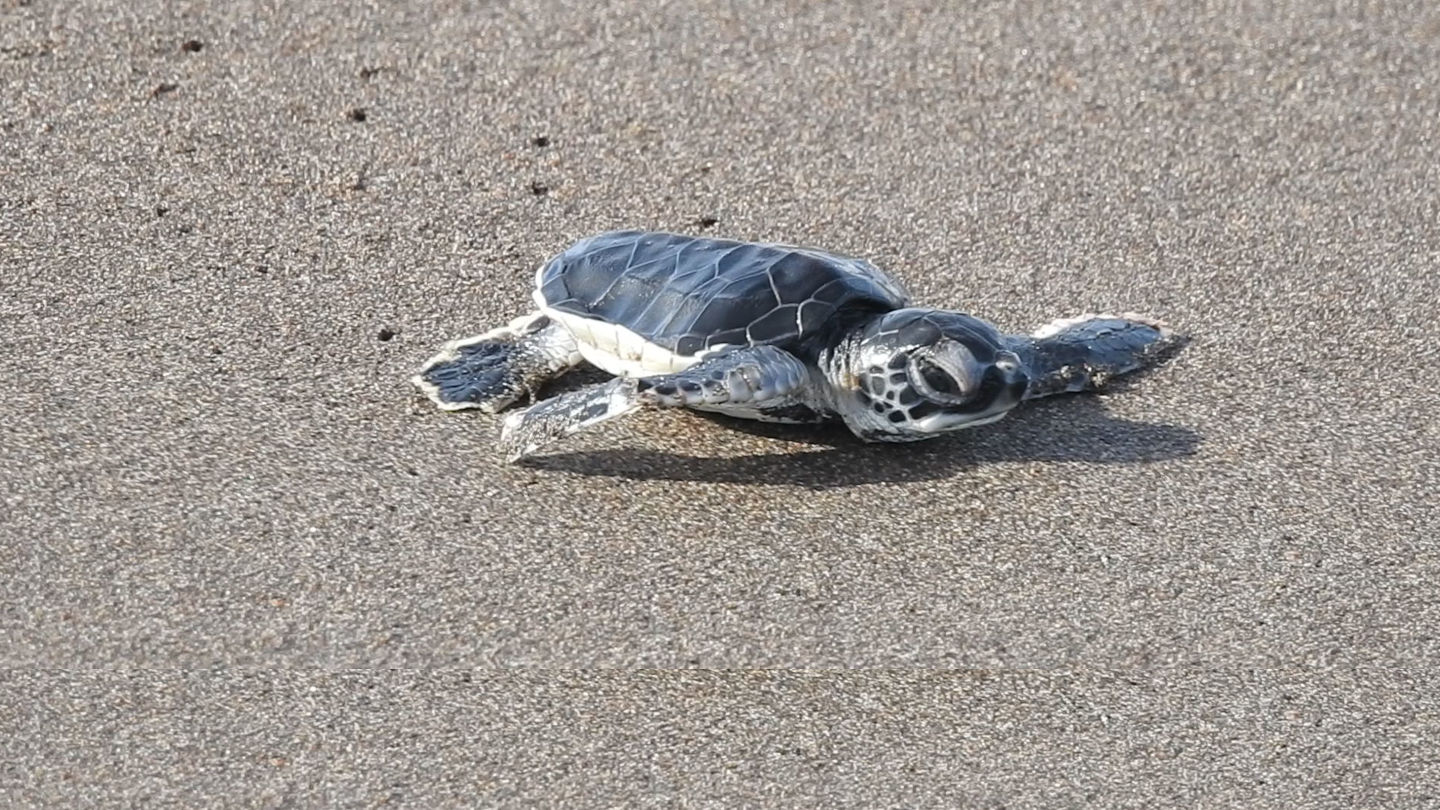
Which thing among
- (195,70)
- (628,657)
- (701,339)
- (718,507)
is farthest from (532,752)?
(195,70)

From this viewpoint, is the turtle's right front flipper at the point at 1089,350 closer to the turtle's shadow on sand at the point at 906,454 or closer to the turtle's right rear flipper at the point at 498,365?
the turtle's shadow on sand at the point at 906,454

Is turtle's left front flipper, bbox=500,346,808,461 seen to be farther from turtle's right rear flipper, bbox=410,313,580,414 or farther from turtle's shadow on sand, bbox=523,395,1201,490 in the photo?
turtle's right rear flipper, bbox=410,313,580,414

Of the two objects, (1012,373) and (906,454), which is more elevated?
(1012,373)

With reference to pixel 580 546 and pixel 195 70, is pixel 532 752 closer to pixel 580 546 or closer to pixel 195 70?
pixel 580 546

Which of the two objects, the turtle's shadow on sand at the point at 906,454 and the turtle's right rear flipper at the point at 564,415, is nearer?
the turtle's right rear flipper at the point at 564,415

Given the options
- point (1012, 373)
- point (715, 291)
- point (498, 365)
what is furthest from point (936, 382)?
point (498, 365)

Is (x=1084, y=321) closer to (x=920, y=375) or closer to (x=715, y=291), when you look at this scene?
(x=920, y=375)

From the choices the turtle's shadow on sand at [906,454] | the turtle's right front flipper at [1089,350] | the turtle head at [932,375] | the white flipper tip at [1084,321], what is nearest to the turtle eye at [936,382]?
the turtle head at [932,375]
